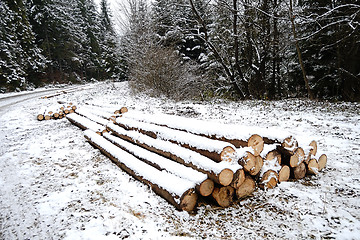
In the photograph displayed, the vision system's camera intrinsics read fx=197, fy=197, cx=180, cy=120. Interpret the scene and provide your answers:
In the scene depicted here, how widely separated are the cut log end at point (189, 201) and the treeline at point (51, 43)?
76.6ft

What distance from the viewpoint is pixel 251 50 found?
42.6 ft

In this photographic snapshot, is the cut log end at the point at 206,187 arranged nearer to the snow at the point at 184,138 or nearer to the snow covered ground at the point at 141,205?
the snow covered ground at the point at 141,205

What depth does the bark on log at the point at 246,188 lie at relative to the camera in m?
3.01

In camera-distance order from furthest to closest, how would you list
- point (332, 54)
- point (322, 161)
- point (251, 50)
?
1. point (251, 50)
2. point (332, 54)
3. point (322, 161)

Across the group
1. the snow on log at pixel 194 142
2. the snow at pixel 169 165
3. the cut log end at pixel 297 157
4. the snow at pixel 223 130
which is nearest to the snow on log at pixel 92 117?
the snow on log at pixel 194 142

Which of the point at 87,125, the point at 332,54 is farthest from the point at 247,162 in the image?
the point at 332,54

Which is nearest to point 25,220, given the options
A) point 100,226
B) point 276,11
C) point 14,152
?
point 100,226

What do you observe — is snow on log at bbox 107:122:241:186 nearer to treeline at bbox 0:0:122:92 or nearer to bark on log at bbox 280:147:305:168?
bark on log at bbox 280:147:305:168

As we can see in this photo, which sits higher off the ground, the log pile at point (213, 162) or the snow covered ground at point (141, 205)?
the log pile at point (213, 162)

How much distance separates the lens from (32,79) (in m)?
24.0

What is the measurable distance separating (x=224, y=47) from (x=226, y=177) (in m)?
12.5

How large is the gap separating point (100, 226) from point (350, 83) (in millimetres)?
13345

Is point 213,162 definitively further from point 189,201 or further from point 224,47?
point 224,47

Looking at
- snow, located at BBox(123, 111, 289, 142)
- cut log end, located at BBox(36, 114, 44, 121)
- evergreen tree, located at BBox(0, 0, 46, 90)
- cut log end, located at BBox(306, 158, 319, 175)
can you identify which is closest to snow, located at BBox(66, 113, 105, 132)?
cut log end, located at BBox(36, 114, 44, 121)
